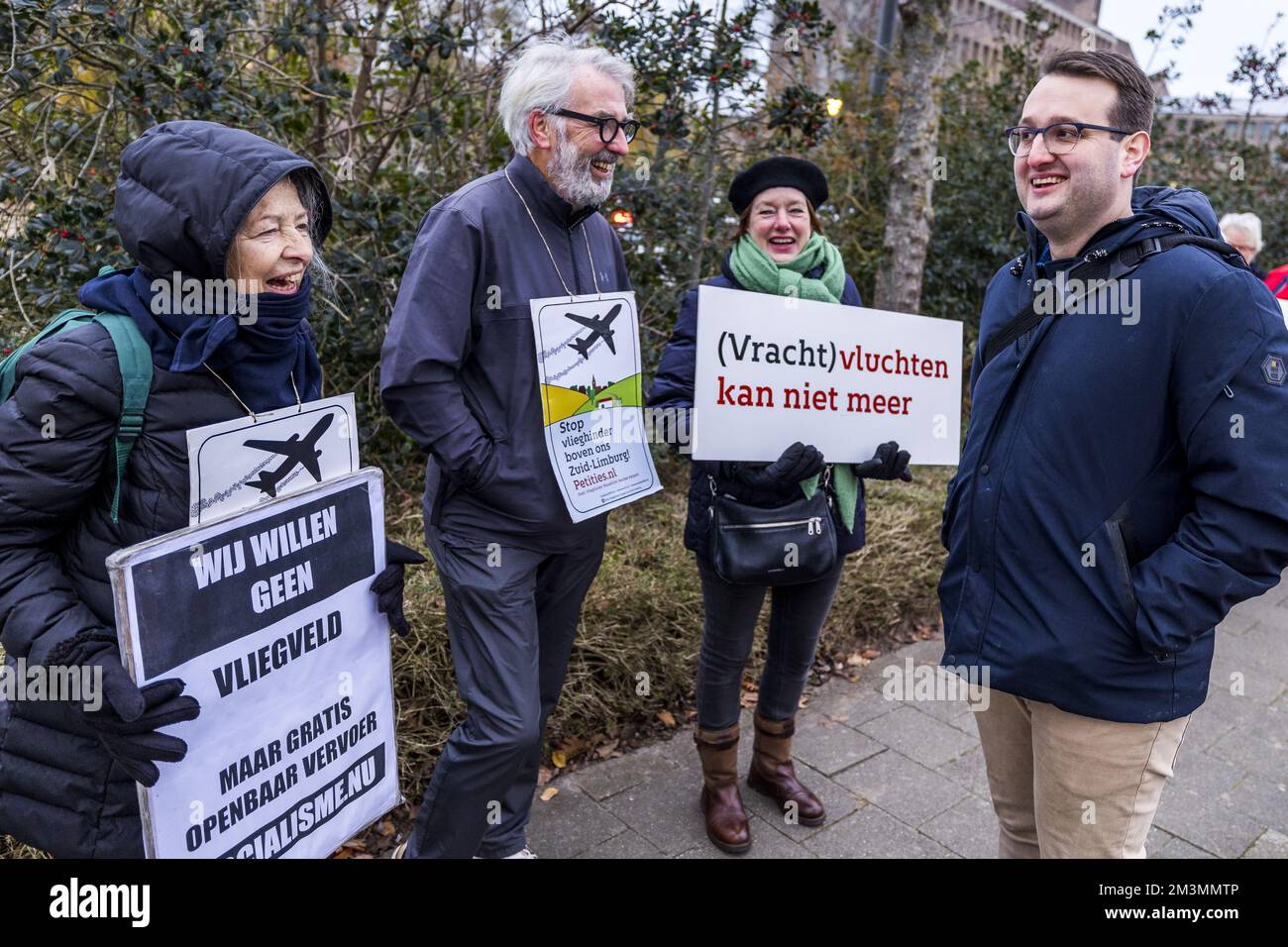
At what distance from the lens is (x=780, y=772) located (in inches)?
130

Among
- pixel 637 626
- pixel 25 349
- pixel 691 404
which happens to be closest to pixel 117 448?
pixel 25 349

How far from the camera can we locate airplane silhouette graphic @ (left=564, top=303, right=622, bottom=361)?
2535 mm

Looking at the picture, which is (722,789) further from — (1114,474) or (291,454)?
(291,454)

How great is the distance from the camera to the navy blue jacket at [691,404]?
2871 mm

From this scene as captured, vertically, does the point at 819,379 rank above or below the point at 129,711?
above

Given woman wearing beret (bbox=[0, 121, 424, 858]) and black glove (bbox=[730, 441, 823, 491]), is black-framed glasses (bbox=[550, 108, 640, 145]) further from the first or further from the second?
black glove (bbox=[730, 441, 823, 491])

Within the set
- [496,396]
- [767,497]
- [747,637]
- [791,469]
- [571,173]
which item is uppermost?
[571,173]

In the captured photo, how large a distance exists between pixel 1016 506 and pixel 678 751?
6.61 feet

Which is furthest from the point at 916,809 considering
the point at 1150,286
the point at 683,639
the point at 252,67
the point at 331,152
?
the point at 252,67

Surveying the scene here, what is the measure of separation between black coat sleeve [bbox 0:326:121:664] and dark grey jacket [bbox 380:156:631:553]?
713 mm

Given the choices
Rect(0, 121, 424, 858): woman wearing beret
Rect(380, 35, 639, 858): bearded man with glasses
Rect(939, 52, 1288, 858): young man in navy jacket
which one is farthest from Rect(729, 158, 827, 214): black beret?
Rect(0, 121, 424, 858): woman wearing beret

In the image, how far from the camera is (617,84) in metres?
2.61

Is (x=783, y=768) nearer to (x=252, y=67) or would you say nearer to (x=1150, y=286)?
(x=1150, y=286)

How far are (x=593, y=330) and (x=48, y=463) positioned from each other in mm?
1341
